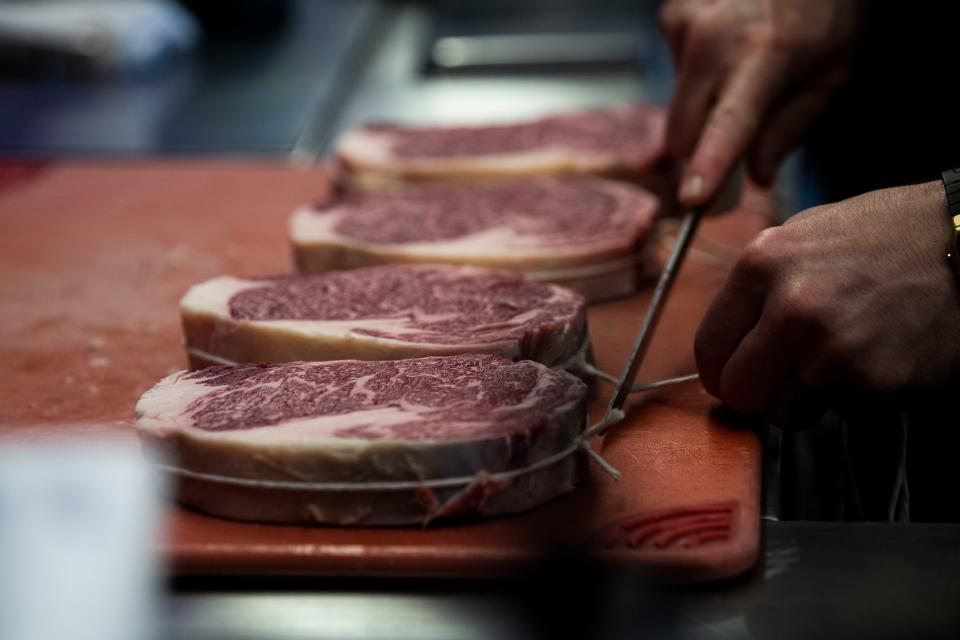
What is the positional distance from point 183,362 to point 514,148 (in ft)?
3.75

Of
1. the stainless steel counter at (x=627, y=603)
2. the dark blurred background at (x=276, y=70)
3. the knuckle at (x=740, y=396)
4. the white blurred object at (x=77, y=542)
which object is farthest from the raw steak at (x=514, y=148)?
the stainless steel counter at (x=627, y=603)

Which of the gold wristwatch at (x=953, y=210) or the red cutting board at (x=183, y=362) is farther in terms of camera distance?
the gold wristwatch at (x=953, y=210)

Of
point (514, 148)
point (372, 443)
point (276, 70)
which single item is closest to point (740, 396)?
point (372, 443)

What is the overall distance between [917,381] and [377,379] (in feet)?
2.30

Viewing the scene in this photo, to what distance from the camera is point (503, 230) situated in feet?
8.04

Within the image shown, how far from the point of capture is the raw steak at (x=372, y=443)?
59.2 inches

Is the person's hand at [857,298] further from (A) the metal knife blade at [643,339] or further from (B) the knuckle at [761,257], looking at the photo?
(A) the metal knife blade at [643,339]

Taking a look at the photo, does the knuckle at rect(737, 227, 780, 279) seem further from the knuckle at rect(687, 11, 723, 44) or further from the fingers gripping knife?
the knuckle at rect(687, 11, 723, 44)

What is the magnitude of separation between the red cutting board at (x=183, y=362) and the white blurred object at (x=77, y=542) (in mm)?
57

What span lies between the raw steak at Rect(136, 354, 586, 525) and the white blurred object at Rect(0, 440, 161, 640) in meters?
0.10

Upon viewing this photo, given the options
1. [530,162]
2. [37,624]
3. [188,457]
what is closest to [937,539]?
[188,457]

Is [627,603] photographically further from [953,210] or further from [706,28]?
[706,28]

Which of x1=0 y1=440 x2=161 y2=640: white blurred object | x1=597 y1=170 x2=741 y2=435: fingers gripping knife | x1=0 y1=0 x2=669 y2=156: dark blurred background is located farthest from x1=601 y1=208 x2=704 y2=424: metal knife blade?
x1=0 y1=0 x2=669 y2=156: dark blurred background

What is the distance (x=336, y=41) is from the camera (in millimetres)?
4559
